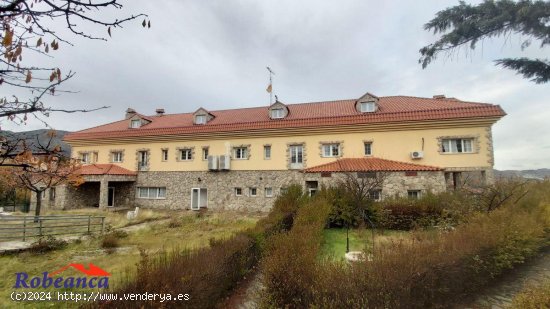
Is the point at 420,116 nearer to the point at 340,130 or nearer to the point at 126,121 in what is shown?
the point at 340,130

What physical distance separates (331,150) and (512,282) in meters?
15.2

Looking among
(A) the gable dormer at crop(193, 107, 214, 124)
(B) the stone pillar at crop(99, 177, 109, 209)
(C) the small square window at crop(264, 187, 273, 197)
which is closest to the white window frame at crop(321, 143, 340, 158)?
(C) the small square window at crop(264, 187, 273, 197)

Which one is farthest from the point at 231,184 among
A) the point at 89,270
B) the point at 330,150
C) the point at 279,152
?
the point at 89,270

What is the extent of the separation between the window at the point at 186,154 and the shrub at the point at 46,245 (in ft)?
46.2

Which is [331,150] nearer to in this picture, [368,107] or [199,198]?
[368,107]

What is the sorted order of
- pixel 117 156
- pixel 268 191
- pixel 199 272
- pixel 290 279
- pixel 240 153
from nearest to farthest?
pixel 199 272
pixel 290 279
pixel 268 191
pixel 240 153
pixel 117 156

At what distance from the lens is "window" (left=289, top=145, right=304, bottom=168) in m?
21.9

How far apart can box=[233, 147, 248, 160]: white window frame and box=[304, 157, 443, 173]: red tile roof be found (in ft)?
19.3

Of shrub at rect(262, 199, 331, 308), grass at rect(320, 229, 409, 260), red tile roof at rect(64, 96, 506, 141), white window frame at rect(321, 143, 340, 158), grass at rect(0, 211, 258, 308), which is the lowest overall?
grass at rect(0, 211, 258, 308)

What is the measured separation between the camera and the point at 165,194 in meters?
25.1

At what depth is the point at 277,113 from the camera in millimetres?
24016

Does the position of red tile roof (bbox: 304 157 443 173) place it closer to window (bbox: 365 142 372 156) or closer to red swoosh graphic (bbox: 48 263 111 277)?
window (bbox: 365 142 372 156)

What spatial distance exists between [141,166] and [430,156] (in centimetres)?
2460

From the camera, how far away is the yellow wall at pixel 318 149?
18.6 metres
